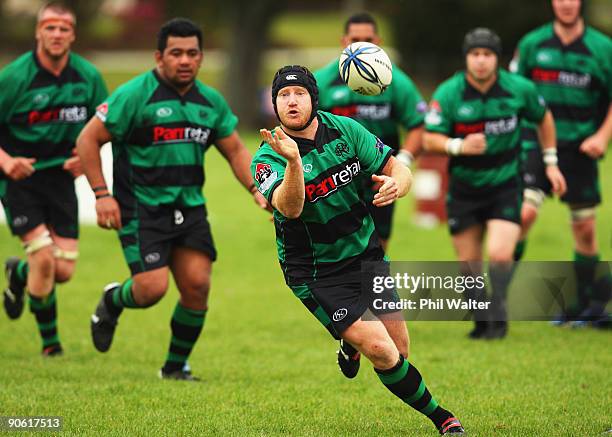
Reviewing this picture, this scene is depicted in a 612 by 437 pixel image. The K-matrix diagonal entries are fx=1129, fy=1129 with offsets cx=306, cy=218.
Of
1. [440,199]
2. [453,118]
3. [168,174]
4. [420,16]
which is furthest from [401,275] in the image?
[420,16]

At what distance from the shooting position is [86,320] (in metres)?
11.2

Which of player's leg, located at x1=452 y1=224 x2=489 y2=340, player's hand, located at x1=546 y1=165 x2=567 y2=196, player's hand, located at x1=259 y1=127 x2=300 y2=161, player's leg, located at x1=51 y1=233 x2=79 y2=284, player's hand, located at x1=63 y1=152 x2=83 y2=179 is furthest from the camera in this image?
player's leg, located at x1=452 y1=224 x2=489 y2=340

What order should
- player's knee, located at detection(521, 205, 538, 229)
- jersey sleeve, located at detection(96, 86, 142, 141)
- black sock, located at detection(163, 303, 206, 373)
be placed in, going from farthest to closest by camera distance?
player's knee, located at detection(521, 205, 538, 229)
black sock, located at detection(163, 303, 206, 373)
jersey sleeve, located at detection(96, 86, 142, 141)

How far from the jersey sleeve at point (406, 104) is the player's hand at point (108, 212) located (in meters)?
3.14

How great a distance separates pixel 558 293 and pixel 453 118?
284 centimetres

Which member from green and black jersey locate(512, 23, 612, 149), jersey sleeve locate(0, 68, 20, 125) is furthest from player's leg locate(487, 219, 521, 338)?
jersey sleeve locate(0, 68, 20, 125)

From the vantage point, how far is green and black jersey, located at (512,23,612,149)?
10719 mm

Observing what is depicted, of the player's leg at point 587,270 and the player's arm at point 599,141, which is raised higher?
the player's arm at point 599,141

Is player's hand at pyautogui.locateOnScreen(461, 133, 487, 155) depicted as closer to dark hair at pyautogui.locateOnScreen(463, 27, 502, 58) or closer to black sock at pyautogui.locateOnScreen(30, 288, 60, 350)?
dark hair at pyautogui.locateOnScreen(463, 27, 502, 58)

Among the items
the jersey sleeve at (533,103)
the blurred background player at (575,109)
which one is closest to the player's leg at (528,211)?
the blurred background player at (575,109)

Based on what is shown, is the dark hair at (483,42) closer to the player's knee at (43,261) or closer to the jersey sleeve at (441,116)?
the jersey sleeve at (441,116)

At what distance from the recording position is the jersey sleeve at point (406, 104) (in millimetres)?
10148

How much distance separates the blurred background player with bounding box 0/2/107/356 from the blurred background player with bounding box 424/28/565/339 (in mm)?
3105

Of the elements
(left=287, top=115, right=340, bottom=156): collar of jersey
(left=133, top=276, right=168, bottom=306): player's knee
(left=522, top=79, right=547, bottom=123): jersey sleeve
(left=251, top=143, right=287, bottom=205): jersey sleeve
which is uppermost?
(left=522, top=79, right=547, bottom=123): jersey sleeve
